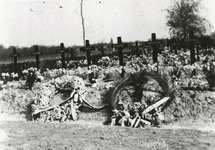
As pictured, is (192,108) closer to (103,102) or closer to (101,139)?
(103,102)

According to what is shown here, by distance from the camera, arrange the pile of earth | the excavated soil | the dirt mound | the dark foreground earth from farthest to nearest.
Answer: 1. the pile of earth
2. the dirt mound
3. the excavated soil
4. the dark foreground earth

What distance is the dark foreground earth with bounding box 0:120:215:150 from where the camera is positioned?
431 cm

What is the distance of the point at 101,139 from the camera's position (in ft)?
15.5

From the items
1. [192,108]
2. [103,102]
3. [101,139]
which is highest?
[103,102]

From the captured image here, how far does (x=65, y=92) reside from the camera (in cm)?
830

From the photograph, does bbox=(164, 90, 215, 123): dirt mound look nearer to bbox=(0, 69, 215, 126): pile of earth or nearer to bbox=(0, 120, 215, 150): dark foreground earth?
bbox=(0, 69, 215, 126): pile of earth

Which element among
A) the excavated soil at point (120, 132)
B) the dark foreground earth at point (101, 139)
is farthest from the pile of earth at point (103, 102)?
the dark foreground earth at point (101, 139)

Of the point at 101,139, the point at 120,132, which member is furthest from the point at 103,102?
the point at 101,139

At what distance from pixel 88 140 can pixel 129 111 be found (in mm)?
2321

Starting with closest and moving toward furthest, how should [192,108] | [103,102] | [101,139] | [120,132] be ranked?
1. [101,139]
2. [120,132]
3. [192,108]
4. [103,102]

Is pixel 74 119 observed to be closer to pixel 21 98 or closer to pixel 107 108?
pixel 107 108

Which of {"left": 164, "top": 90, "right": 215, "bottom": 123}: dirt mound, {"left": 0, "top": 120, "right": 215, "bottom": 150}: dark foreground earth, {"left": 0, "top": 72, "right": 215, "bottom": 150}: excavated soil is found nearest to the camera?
{"left": 0, "top": 120, "right": 215, "bottom": 150}: dark foreground earth

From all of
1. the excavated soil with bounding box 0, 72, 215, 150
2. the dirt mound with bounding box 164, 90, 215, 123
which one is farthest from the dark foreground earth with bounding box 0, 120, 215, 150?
the dirt mound with bounding box 164, 90, 215, 123

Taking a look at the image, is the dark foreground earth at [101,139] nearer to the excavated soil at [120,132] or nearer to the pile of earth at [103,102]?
the excavated soil at [120,132]
